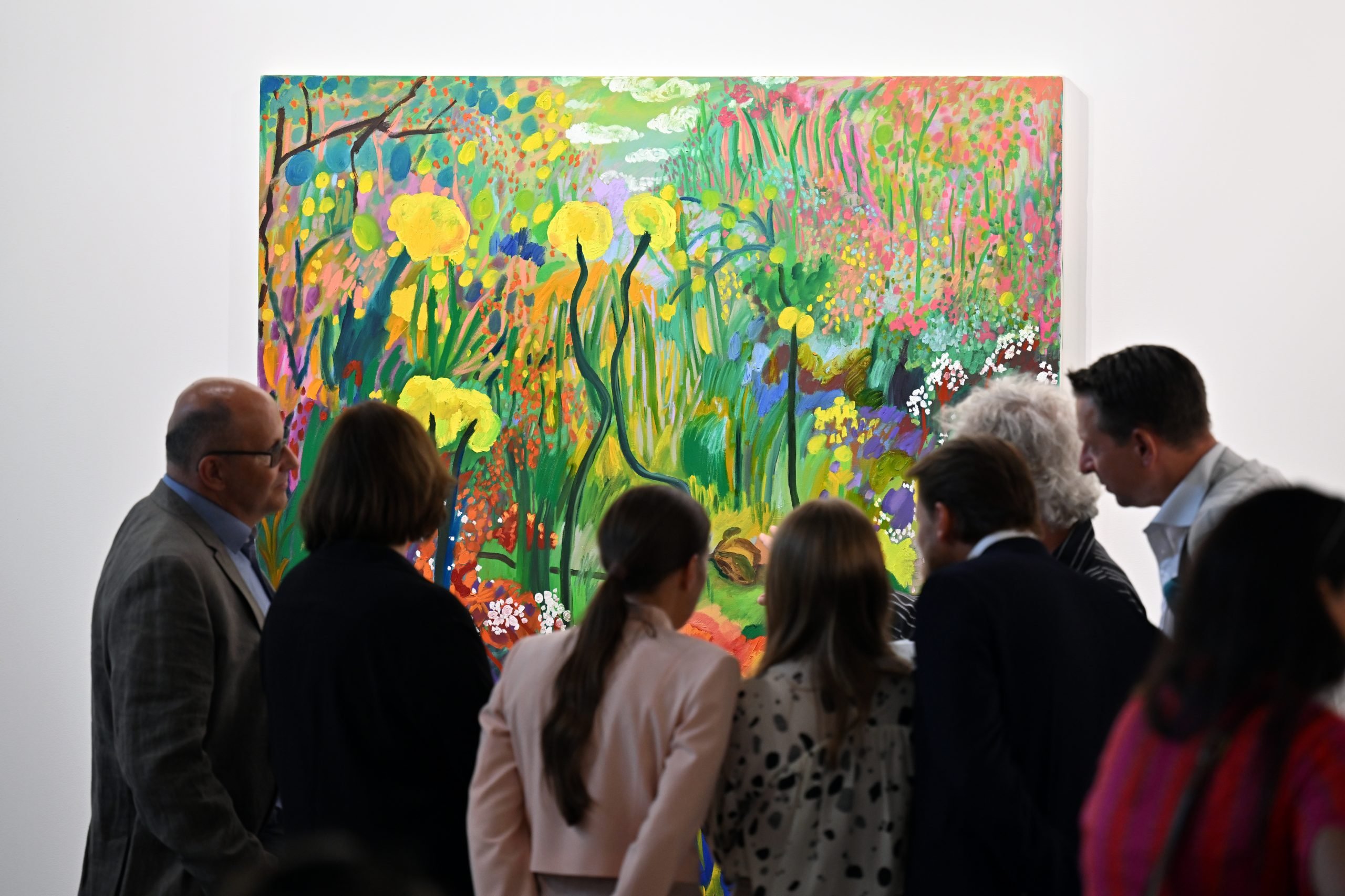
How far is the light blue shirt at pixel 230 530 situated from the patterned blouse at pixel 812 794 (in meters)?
0.97

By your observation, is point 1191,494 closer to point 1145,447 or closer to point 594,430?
point 1145,447

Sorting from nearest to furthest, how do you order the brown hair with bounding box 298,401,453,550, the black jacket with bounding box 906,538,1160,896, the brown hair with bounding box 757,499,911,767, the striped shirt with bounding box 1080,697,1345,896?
the striped shirt with bounding box 1080,697,1345,896 < the black jacket with bounding box 906,538,1160,896 < the brown hair with bounding box 757,499,911,767 < the brown hair with bounding box 298,401,453,550

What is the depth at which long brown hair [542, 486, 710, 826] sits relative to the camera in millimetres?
1715

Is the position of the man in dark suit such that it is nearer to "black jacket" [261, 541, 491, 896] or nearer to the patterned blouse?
the patterned blouse

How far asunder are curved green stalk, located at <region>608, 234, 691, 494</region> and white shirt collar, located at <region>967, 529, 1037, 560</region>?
4.30 feet

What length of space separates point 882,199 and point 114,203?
2.08 metres

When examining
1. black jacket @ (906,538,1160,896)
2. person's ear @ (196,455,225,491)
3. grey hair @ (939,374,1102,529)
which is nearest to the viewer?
black jacket @ (906,538,1160,896)

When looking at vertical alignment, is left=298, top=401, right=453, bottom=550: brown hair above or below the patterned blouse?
above

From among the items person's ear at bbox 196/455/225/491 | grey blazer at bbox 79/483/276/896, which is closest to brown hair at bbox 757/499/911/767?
grey blazer at bbox 79/483/276/896

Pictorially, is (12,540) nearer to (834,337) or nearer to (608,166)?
(608,166)

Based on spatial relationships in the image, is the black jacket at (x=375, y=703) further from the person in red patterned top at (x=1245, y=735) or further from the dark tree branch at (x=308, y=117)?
the dark tree branch at (x=308, y=117)

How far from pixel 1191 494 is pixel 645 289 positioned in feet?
4.83

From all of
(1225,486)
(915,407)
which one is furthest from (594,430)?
(1225,486)

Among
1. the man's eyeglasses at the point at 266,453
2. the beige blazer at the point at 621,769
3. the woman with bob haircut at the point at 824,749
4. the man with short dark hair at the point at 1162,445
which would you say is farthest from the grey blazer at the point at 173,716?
the man with short dark hair at the point at 1162,445
